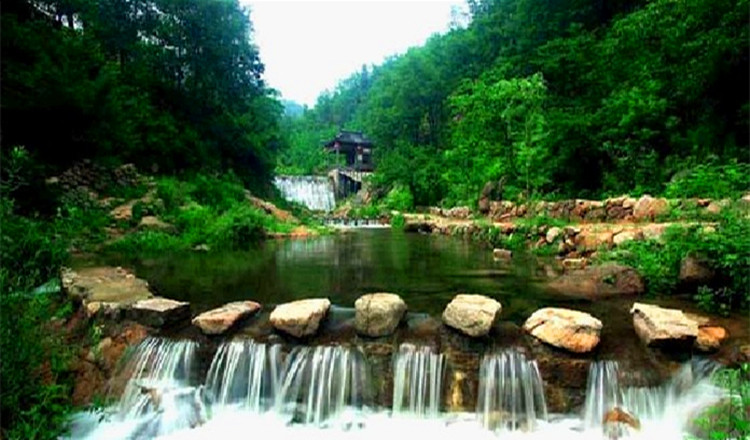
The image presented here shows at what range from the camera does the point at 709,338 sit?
412 cm

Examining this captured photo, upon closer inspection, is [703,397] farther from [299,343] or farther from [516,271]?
[516,271]

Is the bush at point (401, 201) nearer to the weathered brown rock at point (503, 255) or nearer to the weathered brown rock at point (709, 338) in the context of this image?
the weathered brown rock at point (503, 255)

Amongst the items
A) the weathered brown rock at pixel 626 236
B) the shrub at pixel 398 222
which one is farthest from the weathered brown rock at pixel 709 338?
the shrub at pixel 398 222

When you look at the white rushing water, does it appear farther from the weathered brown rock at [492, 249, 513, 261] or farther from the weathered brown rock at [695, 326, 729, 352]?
the weathered brown rock at [492, 249, 513, 261]

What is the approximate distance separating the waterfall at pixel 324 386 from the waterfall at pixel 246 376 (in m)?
0.13

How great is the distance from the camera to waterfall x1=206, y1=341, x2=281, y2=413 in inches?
168

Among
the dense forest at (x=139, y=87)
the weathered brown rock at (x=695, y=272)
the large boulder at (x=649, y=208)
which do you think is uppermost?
the dense forest at (x=139, y=87)

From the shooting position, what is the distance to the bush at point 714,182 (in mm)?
7812

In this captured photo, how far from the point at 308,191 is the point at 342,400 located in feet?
97.1

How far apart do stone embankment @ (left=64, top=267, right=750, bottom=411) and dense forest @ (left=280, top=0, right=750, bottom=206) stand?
6056 millimetres

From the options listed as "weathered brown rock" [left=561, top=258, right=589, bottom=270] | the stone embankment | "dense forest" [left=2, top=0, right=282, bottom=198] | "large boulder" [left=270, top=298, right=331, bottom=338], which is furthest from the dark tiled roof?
"large boulder" [left=270, top=298, right=331, bottom=338]

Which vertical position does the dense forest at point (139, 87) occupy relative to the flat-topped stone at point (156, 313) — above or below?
above

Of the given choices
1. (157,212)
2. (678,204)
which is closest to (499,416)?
(678,204)

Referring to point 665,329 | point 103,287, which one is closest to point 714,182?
point 665,329
